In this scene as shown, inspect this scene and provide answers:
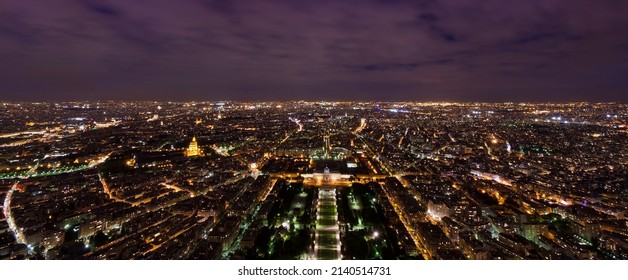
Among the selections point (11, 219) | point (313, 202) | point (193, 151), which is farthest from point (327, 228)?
point (193, 151)

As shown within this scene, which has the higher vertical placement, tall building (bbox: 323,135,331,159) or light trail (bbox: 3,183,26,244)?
tall building (bbox: 323,135,331,159)

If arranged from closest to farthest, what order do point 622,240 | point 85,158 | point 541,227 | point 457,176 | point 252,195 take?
point 622,240
point 541,227
point 252,195
point 457,176
point 85,158

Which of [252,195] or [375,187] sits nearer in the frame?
[252,195]

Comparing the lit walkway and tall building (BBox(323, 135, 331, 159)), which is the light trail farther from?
tall building (BBox(323, 135, 331, 159))

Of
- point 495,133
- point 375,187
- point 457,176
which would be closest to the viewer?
point 375,187

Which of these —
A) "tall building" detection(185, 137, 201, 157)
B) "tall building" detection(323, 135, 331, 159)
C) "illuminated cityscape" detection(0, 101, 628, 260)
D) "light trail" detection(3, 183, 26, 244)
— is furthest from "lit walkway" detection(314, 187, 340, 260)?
Answer: "tall building" detection(185, 137, 201, 157)

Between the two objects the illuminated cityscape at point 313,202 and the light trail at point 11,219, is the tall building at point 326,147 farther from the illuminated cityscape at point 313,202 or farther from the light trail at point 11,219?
the light trail at point 11,219

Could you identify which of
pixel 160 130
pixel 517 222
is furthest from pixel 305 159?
pixel 160 130

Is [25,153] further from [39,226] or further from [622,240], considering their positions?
[622,240]

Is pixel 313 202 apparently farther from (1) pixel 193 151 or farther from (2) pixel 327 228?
(1) pixel 193 151
